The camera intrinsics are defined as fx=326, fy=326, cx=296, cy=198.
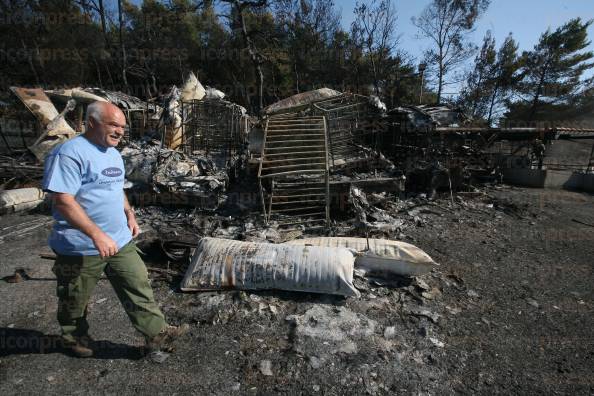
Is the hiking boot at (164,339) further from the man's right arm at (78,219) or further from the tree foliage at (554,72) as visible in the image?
the tree foliage at (554,72)

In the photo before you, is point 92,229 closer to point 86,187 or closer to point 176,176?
point 86,187

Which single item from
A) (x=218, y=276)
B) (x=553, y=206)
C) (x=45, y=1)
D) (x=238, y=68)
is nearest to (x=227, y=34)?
(x=238, y=68)

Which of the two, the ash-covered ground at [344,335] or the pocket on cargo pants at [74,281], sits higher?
the pocket on cargo pants at [74,281]

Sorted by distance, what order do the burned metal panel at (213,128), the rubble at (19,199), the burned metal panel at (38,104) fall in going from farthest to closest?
the burned metal panel at (38,104) → the burned metal panel at (213,128) → the rubble at (19,199)

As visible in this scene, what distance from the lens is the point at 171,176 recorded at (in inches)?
232

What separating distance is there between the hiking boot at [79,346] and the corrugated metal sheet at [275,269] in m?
0.93

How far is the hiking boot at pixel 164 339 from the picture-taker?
225cm

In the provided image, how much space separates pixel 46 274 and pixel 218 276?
6.71 ft

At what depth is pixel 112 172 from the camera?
200 cm

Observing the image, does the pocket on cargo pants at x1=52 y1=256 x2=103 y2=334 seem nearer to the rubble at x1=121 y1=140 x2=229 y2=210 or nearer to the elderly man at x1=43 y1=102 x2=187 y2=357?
the elderly man at x1=43 y1=102 x2=187 y2=357

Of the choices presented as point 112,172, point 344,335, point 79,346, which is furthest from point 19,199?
point 344,335

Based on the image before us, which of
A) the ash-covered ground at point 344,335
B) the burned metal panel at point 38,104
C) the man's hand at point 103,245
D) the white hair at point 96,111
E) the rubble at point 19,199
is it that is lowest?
the ash-covered ground at point 344,335

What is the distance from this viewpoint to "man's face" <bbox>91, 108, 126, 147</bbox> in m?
1.90

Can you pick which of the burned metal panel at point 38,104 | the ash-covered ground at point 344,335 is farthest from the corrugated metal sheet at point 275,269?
the burned metal panel at point 38,104
